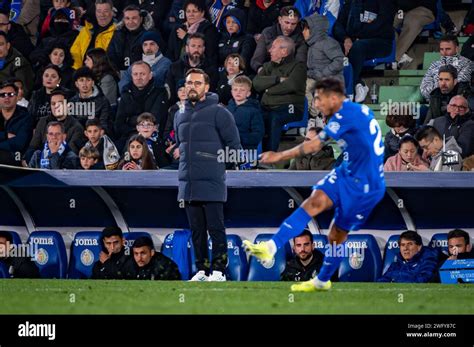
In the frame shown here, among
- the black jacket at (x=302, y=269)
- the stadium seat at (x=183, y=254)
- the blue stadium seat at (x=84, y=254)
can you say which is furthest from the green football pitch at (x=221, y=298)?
the blue stadium seat at (x=84, y=254)

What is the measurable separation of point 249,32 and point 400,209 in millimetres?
4018

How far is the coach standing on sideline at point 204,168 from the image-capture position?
13.7 meters

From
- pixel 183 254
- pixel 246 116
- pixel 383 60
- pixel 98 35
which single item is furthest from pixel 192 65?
pixel 183 254

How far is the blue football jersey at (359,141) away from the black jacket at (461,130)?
4.02 meters

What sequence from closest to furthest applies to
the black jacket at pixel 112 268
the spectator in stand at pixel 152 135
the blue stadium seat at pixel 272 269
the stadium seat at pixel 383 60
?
the black jacket at pixel 112 268
the blue stadium seat at pixel 272 269
the spectator in stand at pixel 152 135
the stadium seat at pixel 383 60

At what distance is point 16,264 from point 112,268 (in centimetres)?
131

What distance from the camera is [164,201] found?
15.8 metres

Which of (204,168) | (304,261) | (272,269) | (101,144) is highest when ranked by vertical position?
(101,144)

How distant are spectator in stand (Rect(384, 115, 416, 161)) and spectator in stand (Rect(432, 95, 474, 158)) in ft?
1.24

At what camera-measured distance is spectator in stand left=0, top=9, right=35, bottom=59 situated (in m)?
19.1

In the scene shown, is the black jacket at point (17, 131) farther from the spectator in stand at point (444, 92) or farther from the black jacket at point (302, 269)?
the spectator in stand at point (444, 92)

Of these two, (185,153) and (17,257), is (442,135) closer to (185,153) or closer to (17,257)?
(185,153)

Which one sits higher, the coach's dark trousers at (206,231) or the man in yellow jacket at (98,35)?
the man in yellow jacket at (98,35)

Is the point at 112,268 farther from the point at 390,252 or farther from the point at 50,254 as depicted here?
the point at 390,252
